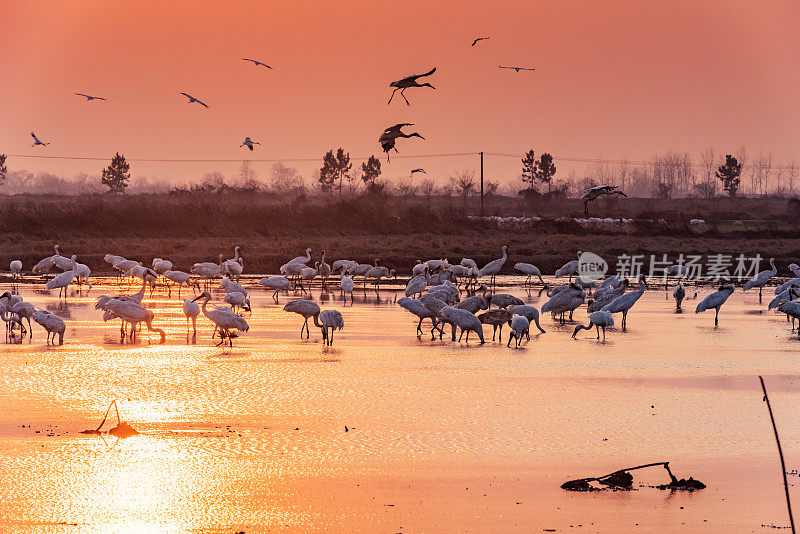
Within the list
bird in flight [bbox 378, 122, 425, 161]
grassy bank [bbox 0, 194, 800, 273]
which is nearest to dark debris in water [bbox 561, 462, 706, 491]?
bird in flight [bbox 378, 122, 425, 161]

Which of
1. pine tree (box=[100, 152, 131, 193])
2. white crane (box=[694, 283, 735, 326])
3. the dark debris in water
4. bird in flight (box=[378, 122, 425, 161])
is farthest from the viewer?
pine tree (box=[100, 152, 131, 193])

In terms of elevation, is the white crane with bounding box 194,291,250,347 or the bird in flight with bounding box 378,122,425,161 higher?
the bird in flight with bounding box 378,122,425,161

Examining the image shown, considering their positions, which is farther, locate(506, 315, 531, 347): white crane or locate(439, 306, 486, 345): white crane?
locate(439, 306, 486, 345): white crane

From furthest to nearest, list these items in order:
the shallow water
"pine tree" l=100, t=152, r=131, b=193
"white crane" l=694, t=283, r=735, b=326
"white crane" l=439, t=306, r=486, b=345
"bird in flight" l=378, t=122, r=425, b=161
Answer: "pine tree" l=100, t=152, r=131, b=193, "white crane" l=694, t=283, r=735, b=326, "white crane" l=439, t=306, r=486, b=345, "bird in flight" l=378, t=122, r=425, b=161, the shallow water

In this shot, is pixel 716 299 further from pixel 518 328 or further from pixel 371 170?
pixel 371 170

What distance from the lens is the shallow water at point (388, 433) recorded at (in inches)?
328

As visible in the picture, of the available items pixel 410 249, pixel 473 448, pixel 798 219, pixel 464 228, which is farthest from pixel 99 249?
pixel 798 219

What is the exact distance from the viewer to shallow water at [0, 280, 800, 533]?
8.32m

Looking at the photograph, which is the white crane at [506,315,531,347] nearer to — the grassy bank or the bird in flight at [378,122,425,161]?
the bird in flight at [378,122,425,161]

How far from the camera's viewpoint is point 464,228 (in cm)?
6331

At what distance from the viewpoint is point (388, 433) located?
1122 centimetres

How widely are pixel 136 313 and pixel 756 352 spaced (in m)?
11.1

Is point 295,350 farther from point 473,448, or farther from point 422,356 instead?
point 473,448

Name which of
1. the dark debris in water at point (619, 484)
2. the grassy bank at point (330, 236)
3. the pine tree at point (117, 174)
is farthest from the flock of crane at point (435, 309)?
the pine tree at point (117, 174)
